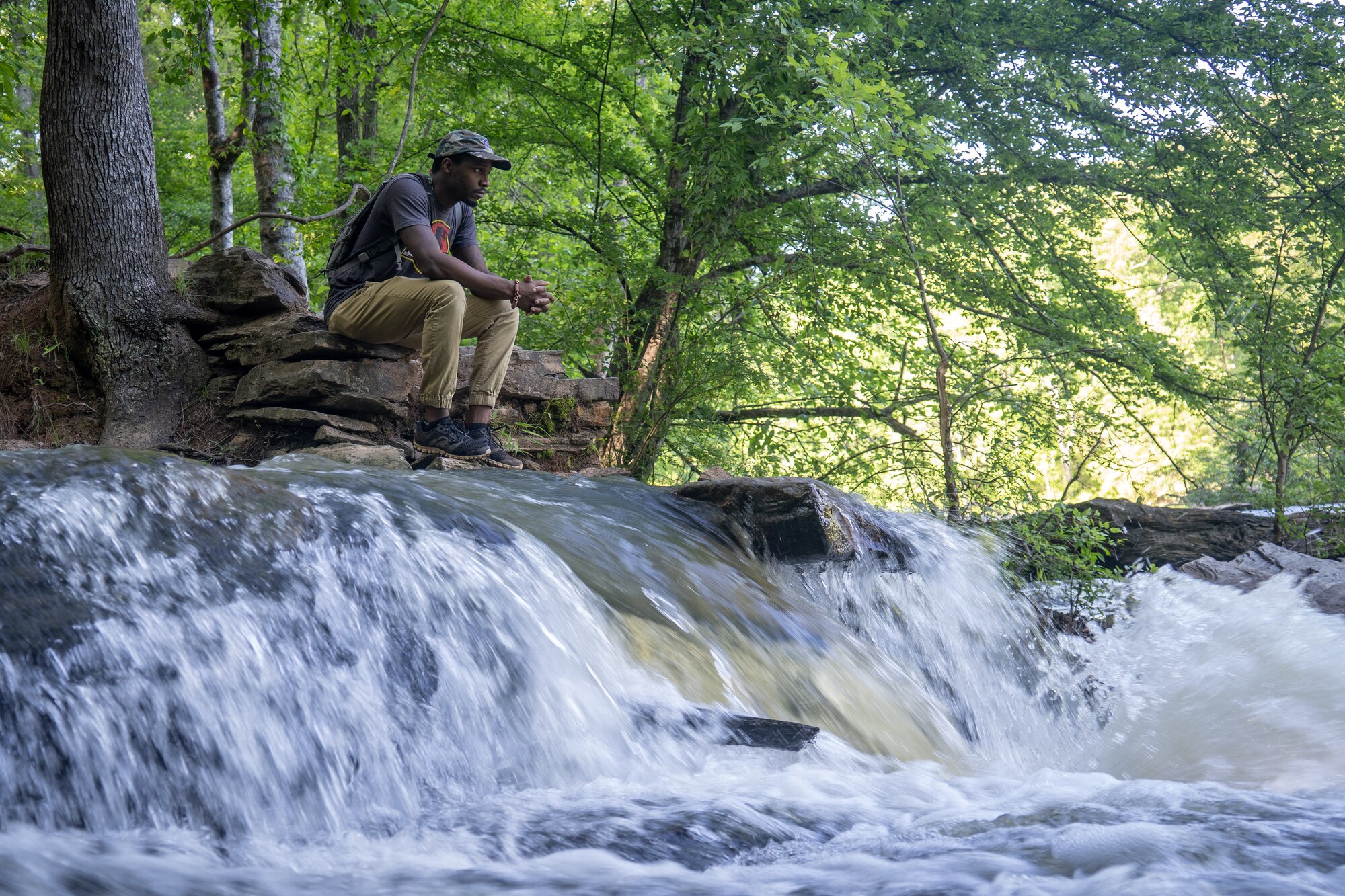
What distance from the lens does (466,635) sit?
9.98ft

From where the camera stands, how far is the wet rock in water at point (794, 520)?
202 inches

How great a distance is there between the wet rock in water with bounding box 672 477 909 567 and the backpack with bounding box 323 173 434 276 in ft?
7.98

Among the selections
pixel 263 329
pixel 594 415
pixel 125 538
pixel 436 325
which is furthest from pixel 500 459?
pixel 125 538

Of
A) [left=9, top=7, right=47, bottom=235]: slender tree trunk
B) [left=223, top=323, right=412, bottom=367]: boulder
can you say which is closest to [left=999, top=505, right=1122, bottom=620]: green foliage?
[left=223, top=323, right=412, bottom=367]: boulder

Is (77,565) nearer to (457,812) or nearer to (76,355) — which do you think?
(457,812)

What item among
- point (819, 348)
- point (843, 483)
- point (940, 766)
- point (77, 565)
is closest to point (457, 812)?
point (77, 565)

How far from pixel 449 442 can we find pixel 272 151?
4.65 meters

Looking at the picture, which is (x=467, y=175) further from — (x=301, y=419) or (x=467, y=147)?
(x=301, y=419)

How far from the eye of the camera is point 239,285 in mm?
6633

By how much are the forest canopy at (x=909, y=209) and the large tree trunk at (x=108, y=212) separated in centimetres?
116

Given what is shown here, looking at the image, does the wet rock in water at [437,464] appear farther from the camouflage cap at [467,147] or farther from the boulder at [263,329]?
the camouflage cap at [467,147]

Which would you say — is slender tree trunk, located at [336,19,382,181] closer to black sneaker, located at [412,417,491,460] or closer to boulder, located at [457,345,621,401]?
boulder, located at [457,345,621,401]

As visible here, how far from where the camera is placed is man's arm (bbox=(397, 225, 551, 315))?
5730 mm

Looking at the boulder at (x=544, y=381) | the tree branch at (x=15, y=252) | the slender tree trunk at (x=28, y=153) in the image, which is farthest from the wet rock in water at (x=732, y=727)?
the slender tree trunk at (x=28, y=153)
